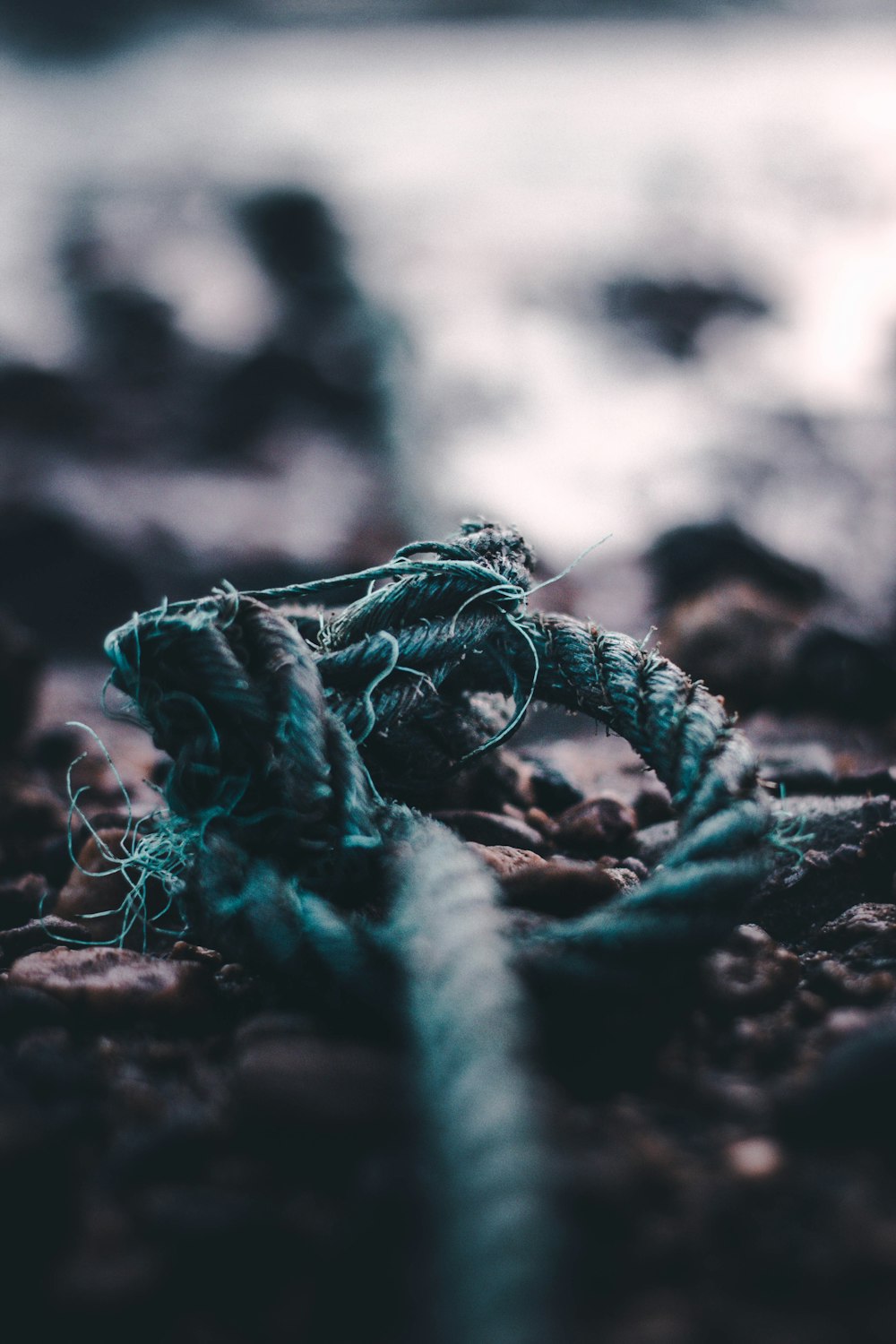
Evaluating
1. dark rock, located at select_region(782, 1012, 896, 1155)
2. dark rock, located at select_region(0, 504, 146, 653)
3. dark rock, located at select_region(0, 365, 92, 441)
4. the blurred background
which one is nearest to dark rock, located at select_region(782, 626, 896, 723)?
the blurred background

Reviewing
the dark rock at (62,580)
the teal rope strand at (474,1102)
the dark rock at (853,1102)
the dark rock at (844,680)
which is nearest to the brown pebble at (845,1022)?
the dark rock at (853,1102)

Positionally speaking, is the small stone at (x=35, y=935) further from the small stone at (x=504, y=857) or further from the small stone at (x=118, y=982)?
the small stone at (x=504, y=857)

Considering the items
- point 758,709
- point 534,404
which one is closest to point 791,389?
point 534,404

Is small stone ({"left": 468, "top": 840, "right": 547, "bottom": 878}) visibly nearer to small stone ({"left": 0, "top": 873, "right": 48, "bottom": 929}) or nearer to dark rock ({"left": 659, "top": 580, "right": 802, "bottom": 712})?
small stone ({"left": 0, "top": 873, "right": 48, "bottom": 929})

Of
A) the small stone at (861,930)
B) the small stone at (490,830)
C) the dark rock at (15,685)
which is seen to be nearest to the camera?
the small stone at (861,930)

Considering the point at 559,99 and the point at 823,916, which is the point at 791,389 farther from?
the point at 559,99
